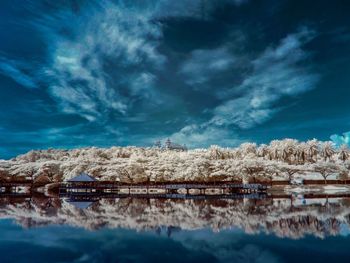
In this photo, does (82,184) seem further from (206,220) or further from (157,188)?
(206,220)

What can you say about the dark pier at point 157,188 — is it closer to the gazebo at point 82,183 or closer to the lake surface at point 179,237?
the gazebo at point 82,183

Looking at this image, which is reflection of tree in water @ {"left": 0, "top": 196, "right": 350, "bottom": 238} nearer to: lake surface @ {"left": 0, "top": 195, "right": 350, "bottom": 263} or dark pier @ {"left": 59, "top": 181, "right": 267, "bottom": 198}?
lake surface @ {"left": 0, "top": 195, "right": 350, "bottom": 263}

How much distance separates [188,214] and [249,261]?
12487mm

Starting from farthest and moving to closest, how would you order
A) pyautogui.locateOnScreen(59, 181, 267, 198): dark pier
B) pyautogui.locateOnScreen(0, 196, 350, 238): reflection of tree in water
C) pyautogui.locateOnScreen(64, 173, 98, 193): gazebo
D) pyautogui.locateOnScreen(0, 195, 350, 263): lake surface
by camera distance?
pyautogui.locateOnScreen(59, 181, 267, 198): dark pier
pyautogui.locateOnScreen(64, 173, 98, 193): gazebo
pyautogui.locateOnScreen(0, 196, 350, 238): reflection of tree in water
pyautogui.locateOnScreen(0, 195, 350, 263): lake surface

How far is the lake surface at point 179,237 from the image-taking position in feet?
45.2

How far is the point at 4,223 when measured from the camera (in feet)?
74.2

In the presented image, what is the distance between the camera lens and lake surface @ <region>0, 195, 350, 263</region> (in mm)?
13789

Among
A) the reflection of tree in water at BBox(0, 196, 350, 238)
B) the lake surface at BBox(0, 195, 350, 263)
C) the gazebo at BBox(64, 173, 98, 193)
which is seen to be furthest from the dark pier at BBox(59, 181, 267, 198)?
the lake surface at BBox(0, 195, 350, 263)

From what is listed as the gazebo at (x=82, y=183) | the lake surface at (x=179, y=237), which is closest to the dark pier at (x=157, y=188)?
the gazebo at (x=82, y=183)

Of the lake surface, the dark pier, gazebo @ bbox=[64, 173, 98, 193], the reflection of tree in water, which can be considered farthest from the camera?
the dark pier

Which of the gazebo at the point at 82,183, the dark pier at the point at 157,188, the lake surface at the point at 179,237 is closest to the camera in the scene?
the lake surface at the point at 179,237

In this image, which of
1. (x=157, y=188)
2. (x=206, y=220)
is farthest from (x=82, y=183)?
(x=206, y=220)

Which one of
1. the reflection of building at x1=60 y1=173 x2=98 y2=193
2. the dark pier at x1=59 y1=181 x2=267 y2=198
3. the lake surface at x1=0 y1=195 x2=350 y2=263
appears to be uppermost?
the reflection of building at x1=60 y1=173 x2=98 y2=193

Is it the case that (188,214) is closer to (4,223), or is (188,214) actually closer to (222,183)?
(4,223)
